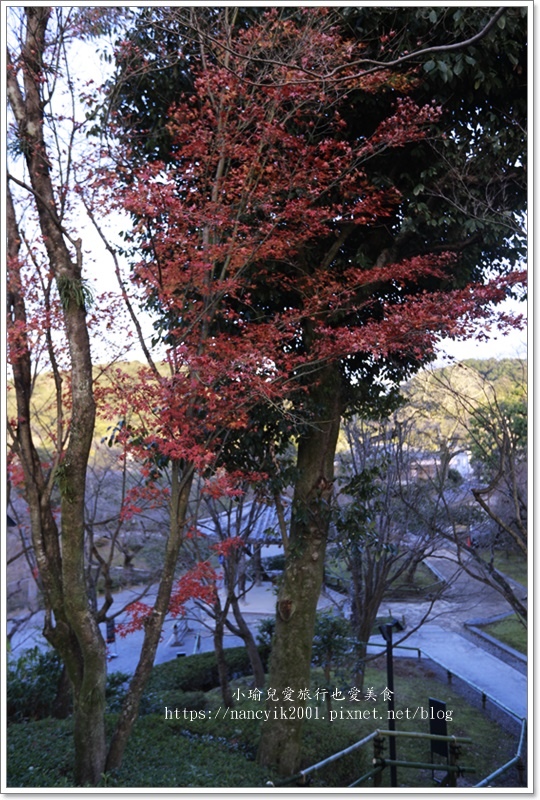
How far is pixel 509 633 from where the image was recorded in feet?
22.5

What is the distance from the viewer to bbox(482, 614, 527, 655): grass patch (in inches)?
263

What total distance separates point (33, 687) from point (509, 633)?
16.2ft

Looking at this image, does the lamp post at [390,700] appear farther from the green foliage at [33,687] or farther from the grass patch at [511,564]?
the green foliage at [33,687]

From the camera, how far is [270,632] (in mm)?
6418

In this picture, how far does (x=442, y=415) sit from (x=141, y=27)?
364cm

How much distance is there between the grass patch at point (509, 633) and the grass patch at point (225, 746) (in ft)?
4.18

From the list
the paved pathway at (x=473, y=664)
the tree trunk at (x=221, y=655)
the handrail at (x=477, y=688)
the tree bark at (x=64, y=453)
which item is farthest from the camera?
the paved pathway at (x=473, y=664)

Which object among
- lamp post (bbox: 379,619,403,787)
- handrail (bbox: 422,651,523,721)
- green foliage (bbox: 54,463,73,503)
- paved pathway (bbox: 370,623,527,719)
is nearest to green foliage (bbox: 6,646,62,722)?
green foliage (bbox: 54,463,73,503)

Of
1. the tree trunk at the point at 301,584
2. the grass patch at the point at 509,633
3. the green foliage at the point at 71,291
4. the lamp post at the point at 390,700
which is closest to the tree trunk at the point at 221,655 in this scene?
the tree trunk at the point at 301,584

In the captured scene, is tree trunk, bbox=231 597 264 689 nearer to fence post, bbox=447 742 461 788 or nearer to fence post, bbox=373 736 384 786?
fence post, bbox=373 736 384 786

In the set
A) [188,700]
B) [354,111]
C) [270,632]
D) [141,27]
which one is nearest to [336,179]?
[354,111]

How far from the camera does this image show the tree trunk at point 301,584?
159 inches

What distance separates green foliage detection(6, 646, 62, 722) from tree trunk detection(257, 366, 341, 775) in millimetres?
1844

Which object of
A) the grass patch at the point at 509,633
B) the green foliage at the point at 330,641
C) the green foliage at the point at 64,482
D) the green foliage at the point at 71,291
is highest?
the green foliage at the point at 71,291
